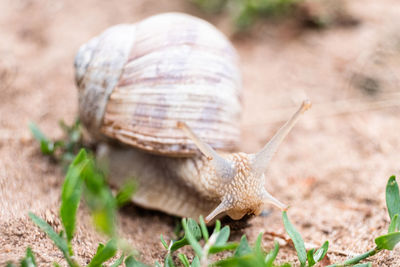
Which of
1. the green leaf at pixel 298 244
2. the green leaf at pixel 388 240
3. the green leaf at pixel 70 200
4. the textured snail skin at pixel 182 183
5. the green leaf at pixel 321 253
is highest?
the green leaf at pixel 70 200

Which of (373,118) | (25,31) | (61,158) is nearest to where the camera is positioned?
Answer: (61,158)

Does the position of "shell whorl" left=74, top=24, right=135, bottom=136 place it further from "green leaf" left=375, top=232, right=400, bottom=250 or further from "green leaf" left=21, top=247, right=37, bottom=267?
"green leaf" left=375, top=232, right=400, bottom=250

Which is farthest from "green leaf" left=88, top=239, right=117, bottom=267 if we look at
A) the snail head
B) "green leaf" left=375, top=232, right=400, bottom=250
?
"green leaf" left=375, top=232, right=400, bottom=250

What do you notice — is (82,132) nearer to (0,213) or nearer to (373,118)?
(0,213)

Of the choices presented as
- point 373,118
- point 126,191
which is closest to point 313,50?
point 373,118

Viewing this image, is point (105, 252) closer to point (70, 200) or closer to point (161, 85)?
point (70, 200)

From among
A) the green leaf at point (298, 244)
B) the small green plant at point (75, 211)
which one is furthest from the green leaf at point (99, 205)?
the green leaf at point (298, 244)

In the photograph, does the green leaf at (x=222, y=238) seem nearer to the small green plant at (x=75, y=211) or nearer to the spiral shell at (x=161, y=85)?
the small green plant at (x=75, y=211)
